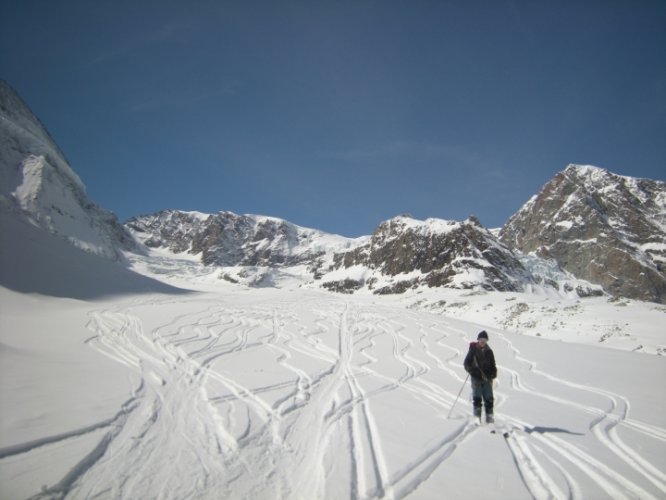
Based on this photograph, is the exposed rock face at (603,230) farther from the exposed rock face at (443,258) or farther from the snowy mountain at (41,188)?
the snowy mountain at (41,188)

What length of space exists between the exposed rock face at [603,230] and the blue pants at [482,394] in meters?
133

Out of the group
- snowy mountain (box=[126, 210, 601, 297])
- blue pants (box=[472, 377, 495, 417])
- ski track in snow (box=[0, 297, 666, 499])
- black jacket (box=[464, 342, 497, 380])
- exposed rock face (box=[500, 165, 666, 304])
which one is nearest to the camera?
ski track in snow (box=[0, 297, 666, 499])

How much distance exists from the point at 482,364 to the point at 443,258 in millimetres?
69756

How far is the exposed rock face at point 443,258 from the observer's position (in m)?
64.9

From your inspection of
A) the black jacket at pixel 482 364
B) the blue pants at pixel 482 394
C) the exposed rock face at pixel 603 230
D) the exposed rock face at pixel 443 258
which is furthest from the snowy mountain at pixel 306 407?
the exposed rock face at pixel 603 230

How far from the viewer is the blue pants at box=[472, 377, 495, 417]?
21.6ft

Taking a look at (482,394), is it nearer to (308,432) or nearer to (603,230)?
(308,432)

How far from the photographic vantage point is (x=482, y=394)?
6727mm

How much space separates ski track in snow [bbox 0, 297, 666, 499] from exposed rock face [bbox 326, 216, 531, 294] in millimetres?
55084

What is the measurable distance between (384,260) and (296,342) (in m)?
76.6

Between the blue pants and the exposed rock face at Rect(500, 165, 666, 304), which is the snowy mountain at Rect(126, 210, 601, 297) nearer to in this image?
the exposed rock face at Rect(500, 165, 666, 304)

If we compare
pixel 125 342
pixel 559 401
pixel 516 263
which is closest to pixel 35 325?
pixel 125 342

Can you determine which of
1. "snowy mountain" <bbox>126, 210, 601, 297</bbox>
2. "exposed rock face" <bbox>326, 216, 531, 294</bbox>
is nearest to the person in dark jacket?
"snowy mountain" <bbox>126, 210, 601, 297</bbox>

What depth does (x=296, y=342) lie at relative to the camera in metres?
13.8
